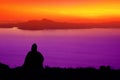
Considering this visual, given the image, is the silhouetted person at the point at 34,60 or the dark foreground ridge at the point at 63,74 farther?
the silhouetted person at the point at 34,60

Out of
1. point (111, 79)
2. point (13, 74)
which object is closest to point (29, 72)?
point (13, 74)

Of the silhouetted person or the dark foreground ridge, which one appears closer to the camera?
the dark foreground ridge

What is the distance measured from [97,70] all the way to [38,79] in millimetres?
3608

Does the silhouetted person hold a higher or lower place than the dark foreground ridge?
higher

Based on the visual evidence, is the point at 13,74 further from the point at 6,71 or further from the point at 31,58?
the point at 31,58

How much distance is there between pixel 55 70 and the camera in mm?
20109

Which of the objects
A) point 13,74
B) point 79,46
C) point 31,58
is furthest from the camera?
point 79,46

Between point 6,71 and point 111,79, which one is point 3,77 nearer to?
point 6,71

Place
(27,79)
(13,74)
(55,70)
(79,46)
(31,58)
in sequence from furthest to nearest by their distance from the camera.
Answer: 1. (79,46)
2. (31,58)
3. (55,70)
4. (13,74)
5. (27,79)

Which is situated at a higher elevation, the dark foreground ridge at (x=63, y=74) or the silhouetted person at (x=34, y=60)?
the silhouetted person at (x=34, y=60)

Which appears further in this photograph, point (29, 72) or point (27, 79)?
point (29, 72)

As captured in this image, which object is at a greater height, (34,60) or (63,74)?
(34,60)

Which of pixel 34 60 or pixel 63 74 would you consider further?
pixel 34 60

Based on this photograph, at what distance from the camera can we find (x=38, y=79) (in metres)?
17.6
